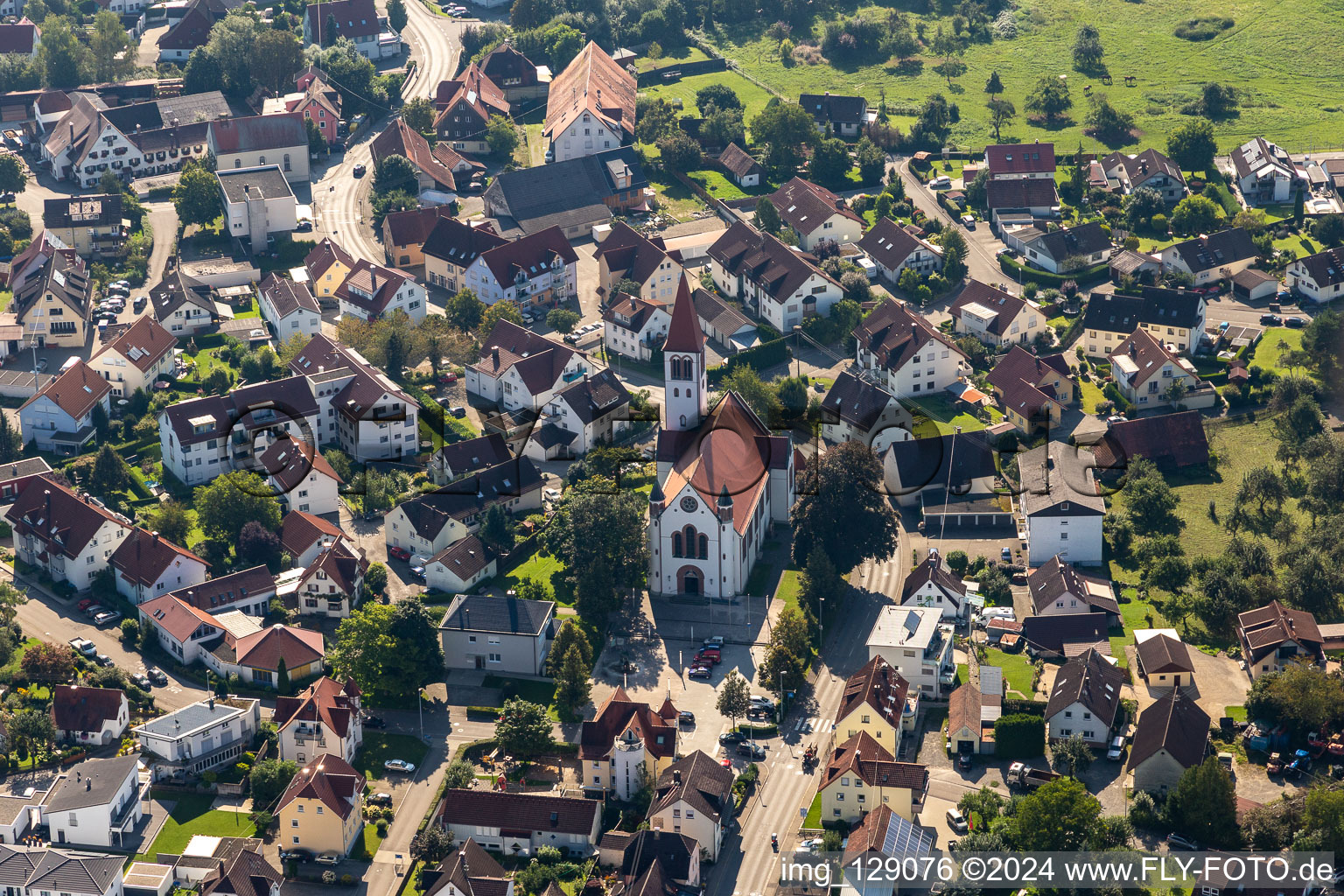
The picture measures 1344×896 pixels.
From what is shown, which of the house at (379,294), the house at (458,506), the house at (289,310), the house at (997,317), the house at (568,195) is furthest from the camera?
the house at (568,195)

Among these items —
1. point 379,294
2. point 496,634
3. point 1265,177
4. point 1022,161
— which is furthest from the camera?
point 1022,161

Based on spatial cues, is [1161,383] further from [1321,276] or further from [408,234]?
[408,234]

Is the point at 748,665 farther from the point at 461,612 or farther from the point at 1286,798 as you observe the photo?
the point at 1286,798

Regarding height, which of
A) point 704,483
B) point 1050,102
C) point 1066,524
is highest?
point 704,483

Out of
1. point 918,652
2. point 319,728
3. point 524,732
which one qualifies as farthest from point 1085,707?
point 319,728

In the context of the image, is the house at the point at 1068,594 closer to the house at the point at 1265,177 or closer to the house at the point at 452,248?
the house at the point at 452,248

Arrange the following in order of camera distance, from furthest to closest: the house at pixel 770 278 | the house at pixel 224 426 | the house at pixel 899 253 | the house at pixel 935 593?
the house at pixel 899 253 → the house at pixel 770 278 → the house at pixel 224 426 → the house at pixel 935 593

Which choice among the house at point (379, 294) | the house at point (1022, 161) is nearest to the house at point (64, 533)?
the house at point (379, 294)
